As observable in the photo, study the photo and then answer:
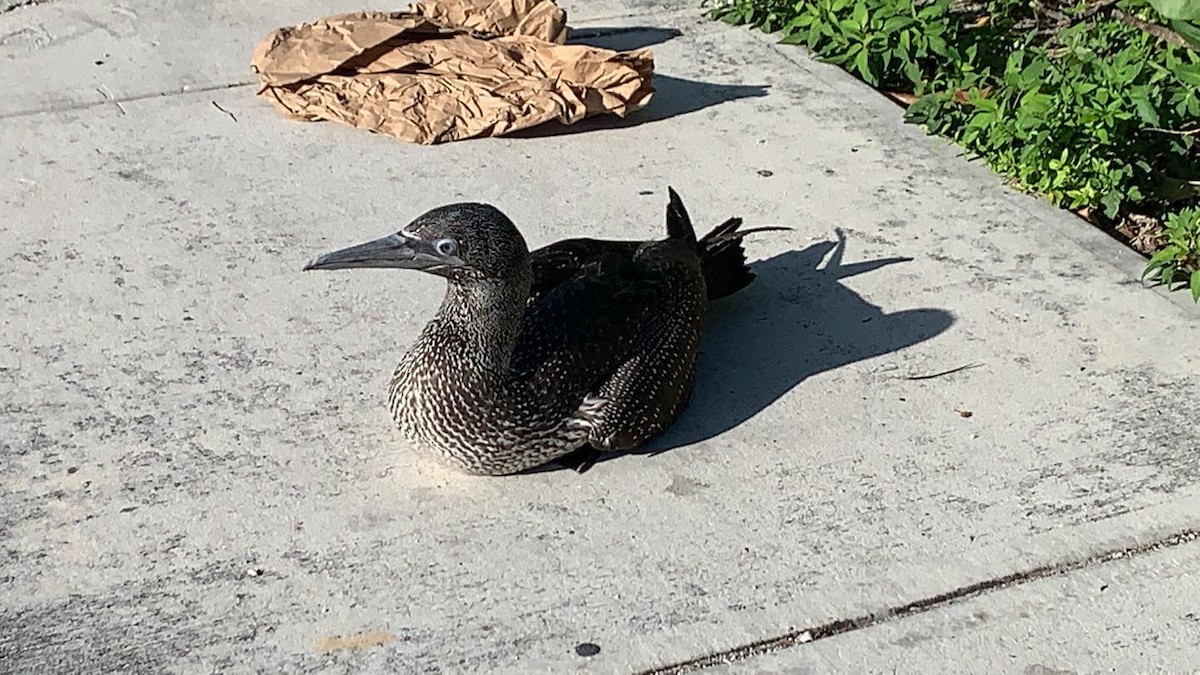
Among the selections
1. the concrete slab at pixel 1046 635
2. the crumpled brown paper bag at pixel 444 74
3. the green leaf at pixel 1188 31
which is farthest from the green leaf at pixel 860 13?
the concrete slab at pixel 1046 635

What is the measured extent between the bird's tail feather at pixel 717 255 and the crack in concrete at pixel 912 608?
1.45 m

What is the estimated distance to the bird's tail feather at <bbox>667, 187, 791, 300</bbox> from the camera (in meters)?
4.96

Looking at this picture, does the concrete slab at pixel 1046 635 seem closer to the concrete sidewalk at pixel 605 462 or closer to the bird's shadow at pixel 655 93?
the concrete sidewalk at pixel 605 462

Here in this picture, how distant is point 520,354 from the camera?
165 inches

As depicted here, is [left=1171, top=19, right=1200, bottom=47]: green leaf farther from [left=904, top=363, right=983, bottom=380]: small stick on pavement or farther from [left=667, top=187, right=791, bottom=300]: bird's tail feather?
[left=667, top=187, right=791, bottom=300]: bird's tail feather

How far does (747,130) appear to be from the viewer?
643cm

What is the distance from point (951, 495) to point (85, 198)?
3395mm

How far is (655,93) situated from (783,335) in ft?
6.83

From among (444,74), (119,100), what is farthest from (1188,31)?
(119,100)

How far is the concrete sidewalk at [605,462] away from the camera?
3699 millimetres

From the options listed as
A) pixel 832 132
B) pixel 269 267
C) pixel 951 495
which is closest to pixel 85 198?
pixel 269 267

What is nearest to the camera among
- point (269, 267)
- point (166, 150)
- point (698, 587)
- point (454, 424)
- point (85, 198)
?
point (698, 587)

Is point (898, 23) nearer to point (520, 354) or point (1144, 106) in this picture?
point (1144, 106)

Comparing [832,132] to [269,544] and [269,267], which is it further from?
[269,544]
